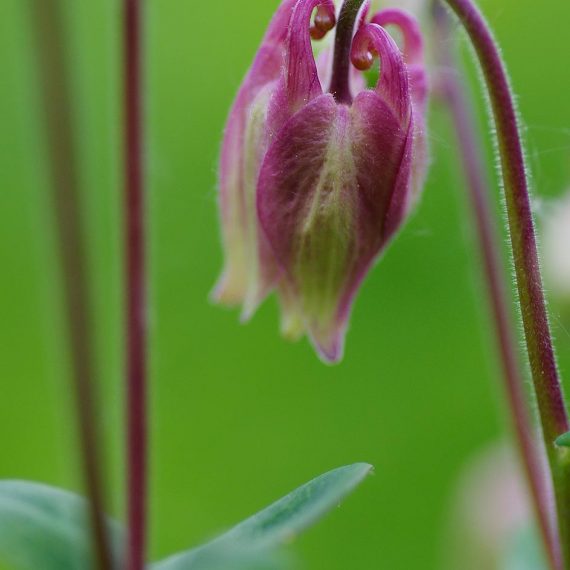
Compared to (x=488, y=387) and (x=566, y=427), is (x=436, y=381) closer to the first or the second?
(x=488, y=387)

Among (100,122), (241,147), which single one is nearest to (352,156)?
(241,147)

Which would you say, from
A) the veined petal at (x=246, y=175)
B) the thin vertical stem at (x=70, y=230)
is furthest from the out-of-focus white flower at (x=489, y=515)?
the thin vertical stem at (x=70, y=230)

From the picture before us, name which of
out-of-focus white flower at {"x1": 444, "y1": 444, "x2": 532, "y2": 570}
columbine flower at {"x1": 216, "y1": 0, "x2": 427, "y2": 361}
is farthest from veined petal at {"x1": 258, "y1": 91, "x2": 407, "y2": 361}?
out-of-focus white flower at {"x1": 444, "y1": 444, "x2": 532, "y2": 570}

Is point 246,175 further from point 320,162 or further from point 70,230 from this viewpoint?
point 70,230

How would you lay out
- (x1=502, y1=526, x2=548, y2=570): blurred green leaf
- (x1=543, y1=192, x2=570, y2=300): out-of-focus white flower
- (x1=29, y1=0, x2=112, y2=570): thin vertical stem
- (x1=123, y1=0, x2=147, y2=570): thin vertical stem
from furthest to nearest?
(x1=543, y1=192, x2=570, y2=300): out-of-focus white flower → (x1=502, y1=526, x2=548, y2=570): blurred green leaf → (x1=123, y1=0, x2=147, y2=570): thin vertical stem → (x1=29, y1=0, x2=112, y2=570): thin vertical stem

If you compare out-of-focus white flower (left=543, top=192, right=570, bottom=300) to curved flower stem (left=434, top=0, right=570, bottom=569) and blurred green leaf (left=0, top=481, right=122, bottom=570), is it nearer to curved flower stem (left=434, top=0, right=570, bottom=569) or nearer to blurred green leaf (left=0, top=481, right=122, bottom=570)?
curved flower stem (left=434, top=0, right=570, bottom=569)

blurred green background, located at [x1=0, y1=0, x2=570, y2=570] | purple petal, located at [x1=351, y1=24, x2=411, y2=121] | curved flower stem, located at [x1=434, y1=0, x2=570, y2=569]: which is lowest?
blurred green background, located at [x1=0, y1=0, x2=570, y2=570]

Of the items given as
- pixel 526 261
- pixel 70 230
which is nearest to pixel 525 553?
pixel 526 261
